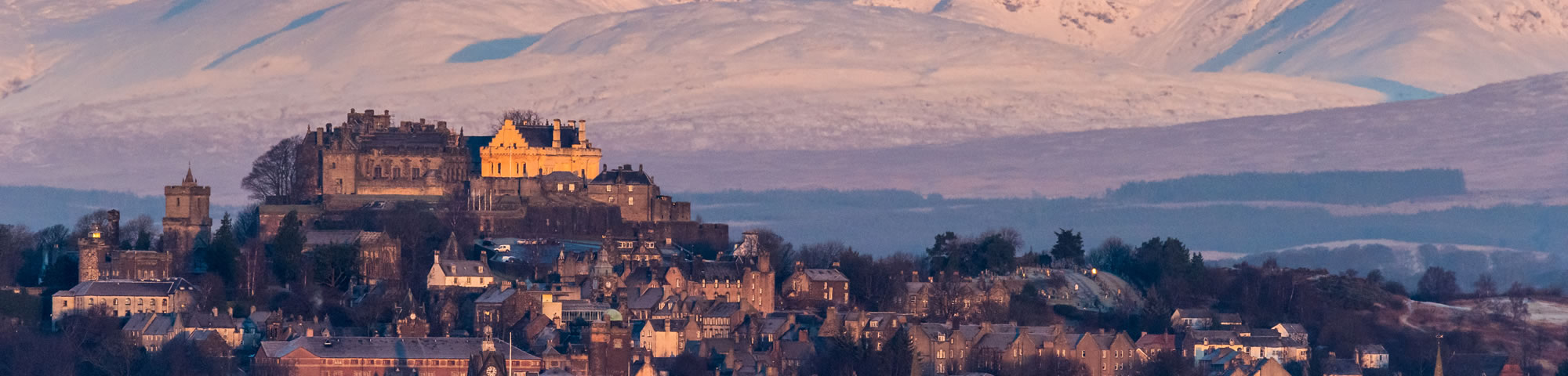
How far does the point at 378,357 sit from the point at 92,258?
14680 millimetres

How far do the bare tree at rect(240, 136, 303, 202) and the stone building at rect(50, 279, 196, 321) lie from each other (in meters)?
15.3

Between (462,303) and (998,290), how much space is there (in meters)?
17.0

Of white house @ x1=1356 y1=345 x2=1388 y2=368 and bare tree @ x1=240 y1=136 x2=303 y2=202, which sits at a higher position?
bare tree @ x1=240 y1=136 x2=303 y2=202

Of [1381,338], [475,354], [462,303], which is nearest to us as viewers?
[475,354]

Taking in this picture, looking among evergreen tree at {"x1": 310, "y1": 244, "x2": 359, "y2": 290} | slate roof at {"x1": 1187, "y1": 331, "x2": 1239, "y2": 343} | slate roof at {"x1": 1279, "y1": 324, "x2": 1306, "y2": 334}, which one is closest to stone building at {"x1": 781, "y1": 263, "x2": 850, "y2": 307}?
slate roof at {"x1": 1187, "y1": 331, "x2": 1239, "y2": 343}

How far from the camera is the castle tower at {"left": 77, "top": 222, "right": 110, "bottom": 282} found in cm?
11400

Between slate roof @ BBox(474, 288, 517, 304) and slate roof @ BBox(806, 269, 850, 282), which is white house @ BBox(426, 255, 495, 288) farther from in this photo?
slate roof @ BBox(806, 269, 850, 282)

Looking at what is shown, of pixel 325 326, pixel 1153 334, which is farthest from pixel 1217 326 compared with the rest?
pixel 325 326

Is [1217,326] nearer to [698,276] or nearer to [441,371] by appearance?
[698,276]

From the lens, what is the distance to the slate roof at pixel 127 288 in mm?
110562

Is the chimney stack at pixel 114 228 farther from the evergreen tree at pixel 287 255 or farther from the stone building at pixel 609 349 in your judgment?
the stone building at pixel 609 349

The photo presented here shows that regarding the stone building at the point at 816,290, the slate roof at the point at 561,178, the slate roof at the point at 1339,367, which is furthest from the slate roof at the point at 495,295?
the slate roof at the point at 1339,367

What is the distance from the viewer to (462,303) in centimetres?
11162

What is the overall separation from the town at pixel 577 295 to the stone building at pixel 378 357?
0.08 meters
